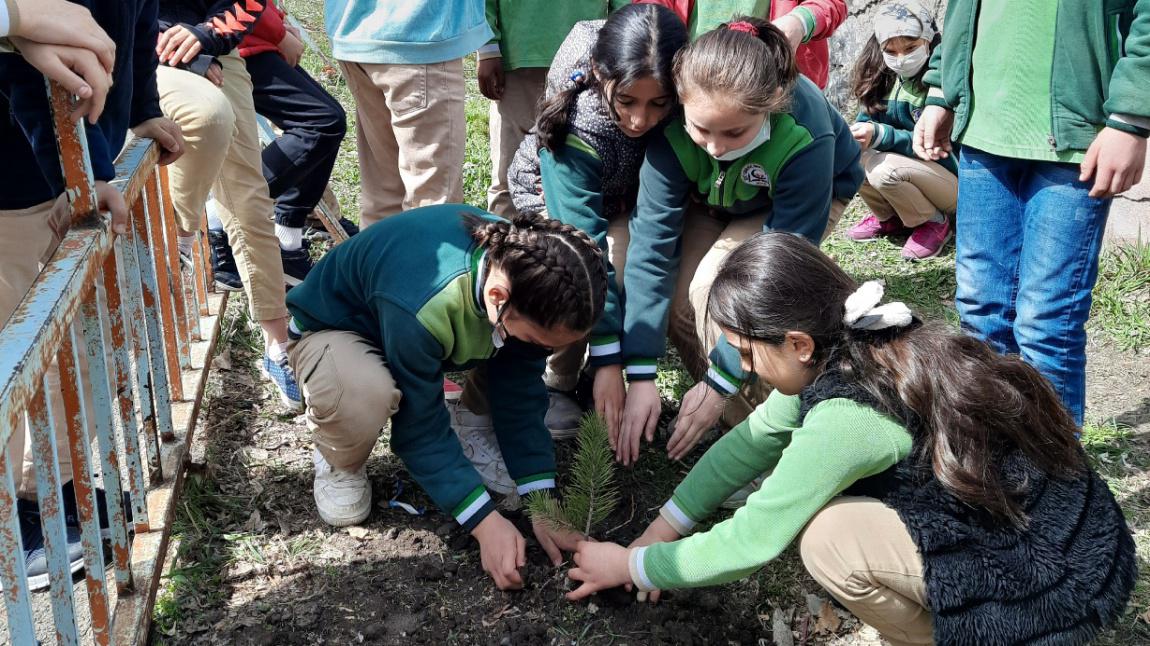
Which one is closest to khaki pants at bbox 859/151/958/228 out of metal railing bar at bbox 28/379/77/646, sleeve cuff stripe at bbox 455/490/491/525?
sleeve cuff stripe at bbox 455/490/491/525

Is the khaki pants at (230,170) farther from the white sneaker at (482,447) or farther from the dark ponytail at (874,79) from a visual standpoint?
the dark ponytail at (874,79)

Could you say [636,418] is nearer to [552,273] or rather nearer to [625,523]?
[625,523]

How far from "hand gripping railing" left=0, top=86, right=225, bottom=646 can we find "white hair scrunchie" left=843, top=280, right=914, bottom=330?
141 cm

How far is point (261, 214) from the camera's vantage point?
319cm

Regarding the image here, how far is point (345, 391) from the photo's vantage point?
2.43 m

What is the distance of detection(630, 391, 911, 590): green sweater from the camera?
190cm

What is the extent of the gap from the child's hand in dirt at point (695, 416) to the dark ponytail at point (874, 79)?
2661 mm

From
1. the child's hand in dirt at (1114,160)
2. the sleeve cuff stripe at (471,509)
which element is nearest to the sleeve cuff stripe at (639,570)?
the sleeve cuff stripe at (471,509)

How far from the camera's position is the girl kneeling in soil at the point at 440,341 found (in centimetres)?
221

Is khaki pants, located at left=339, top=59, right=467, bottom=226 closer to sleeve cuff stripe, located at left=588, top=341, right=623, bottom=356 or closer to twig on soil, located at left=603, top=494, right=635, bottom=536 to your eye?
sleeve cuff stripe, located at left=588, top=341, right=623, bottom=356

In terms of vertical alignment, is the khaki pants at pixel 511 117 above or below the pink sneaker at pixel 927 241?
above

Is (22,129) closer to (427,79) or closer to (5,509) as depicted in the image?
(5,509)

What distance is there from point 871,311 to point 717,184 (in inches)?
41.3

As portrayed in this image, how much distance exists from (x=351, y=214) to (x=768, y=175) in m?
2.70
